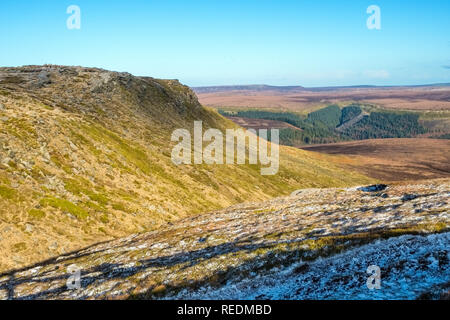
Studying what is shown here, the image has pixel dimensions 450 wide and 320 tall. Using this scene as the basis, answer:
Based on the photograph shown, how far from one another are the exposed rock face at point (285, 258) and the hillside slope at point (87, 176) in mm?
4825

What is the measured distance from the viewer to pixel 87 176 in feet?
145

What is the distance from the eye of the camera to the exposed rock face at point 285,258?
13.4m

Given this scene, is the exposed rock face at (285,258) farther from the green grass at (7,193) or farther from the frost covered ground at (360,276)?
the green grass at (7,193)

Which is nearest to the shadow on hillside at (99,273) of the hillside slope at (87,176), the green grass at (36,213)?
the hillside slope at (87,176)

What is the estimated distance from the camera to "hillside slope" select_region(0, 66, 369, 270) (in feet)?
105

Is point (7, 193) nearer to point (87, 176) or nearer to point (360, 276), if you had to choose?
point (87, 176)

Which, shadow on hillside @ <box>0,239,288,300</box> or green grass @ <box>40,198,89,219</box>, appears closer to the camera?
shadow on hillside @ <box>0,239,288,300</box>

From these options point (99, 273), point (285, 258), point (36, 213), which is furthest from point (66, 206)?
point (285, 258)

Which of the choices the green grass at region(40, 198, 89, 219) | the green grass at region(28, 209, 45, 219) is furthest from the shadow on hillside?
the green grass at region(40, 198, 89, 219)

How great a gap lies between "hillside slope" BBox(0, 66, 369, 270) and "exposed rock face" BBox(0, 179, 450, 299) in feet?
15.8

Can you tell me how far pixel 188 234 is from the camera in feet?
95.2

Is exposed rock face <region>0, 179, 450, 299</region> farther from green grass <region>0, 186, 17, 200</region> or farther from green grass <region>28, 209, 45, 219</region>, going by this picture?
green grass <region>0, 186, 17, 200</region>

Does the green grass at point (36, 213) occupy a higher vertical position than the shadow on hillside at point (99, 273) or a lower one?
higher

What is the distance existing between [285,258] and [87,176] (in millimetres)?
35486
